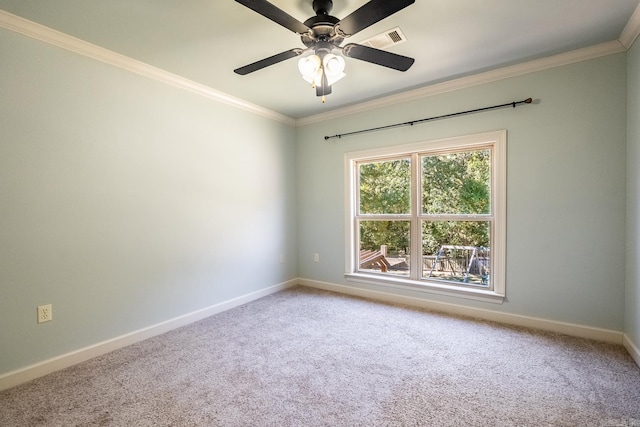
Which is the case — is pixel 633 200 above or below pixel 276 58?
below

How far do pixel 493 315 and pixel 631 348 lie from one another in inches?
37.9

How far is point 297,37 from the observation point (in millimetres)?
2223

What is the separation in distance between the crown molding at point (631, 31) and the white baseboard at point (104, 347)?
423 centimetres

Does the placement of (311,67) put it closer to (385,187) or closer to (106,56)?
(106,56)

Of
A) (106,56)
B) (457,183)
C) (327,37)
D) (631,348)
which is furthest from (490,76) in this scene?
(106,56)

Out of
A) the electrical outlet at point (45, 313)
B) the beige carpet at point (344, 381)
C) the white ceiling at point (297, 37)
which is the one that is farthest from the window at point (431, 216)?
the electrical outlet at point (45, 313)

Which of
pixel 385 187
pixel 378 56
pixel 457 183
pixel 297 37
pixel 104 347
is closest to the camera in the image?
pixel 378 56

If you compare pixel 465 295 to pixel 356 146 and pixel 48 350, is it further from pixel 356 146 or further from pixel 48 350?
pixel 48 350

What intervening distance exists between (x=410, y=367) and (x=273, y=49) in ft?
8.90

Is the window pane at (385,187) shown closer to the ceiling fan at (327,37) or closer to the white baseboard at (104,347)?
the ceiling fan at (327,37)

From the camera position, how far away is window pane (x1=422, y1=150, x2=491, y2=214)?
310cm

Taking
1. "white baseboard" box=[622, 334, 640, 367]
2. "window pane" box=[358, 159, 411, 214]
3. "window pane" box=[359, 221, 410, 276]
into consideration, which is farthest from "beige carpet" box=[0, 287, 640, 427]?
"window pane" box=[358, 159, 411, 214]

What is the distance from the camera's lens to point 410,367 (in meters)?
2.12

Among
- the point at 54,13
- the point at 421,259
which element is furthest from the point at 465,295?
the point at 54,13
